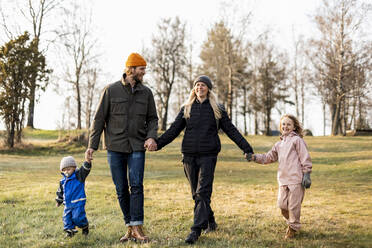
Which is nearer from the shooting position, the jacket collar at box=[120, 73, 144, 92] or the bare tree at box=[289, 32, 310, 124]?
the jacket collar at box=[120, 73, 144, 92]

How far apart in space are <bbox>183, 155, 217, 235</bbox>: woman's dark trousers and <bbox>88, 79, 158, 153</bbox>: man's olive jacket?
2.35 feet

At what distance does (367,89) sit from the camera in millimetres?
35156

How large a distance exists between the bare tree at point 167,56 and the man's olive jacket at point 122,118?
33777mm

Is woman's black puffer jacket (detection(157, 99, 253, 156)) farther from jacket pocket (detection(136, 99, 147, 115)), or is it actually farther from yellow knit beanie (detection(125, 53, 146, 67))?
yellow knit beanie (detection(125, 53, 146, 67))

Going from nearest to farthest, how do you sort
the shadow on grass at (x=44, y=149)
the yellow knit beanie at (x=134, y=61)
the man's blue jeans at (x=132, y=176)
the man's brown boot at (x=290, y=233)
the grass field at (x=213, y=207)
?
the man's blue jeans at (x=132, y=176), the yellow knit beanie at (x=134, y=61), the grass field at (x=213, y=207), the man's brown boot at (x=290, y=233), the shadow on grass at (x=44, y=149)

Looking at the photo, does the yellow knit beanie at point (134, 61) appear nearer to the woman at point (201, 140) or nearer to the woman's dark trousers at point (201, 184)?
the woman at point (201, 140)

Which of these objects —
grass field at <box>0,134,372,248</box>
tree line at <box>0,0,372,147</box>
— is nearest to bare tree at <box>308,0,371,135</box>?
tree line at <box>0,0,372,147</box>

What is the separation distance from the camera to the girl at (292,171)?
18.1 feet

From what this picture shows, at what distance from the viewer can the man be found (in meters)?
5.23

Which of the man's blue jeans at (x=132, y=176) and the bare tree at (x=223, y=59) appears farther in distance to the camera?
the bare tree at (x=223, y=59)

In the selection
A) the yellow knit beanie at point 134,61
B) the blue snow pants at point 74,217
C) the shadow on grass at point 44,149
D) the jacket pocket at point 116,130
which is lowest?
the blue snow pants at point 74,217

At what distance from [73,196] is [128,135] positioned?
1.24 metres

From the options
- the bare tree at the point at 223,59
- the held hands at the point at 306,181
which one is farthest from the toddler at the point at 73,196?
the bare tree at the point at 223,59

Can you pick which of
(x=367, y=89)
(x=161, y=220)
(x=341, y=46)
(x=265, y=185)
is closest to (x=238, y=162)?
(x=265, y=185)
